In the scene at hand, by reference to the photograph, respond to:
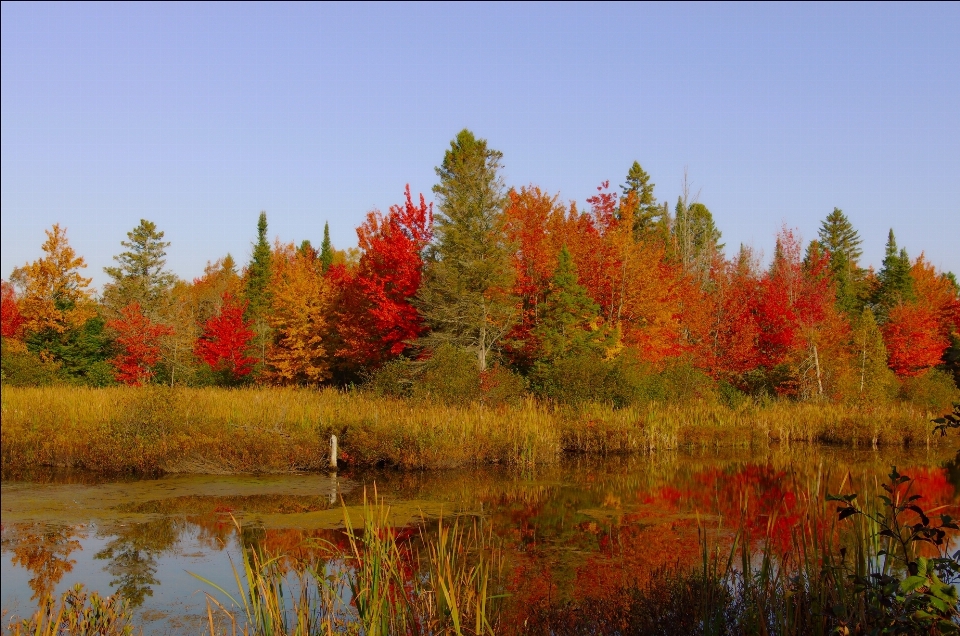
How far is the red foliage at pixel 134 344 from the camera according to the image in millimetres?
31594

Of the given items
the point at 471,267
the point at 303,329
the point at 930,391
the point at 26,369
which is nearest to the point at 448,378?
the point at 471,267

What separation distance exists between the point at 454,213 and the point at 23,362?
15.7m

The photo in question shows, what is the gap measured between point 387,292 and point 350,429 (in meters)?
11.7

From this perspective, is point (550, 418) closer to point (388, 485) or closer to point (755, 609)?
point (388, 485)

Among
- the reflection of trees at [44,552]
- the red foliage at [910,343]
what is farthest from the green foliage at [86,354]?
the red foliage at [910,343]

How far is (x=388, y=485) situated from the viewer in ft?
51.2

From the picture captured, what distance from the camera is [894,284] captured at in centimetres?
4269

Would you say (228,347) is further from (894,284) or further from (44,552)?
(894,284)

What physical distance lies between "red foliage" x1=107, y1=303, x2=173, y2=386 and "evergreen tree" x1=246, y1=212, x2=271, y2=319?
1333 cm

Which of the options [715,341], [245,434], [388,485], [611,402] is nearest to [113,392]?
[245,434]

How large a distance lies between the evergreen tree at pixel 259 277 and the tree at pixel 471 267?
74.8 ft

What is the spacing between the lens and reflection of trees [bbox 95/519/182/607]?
28.5 ft

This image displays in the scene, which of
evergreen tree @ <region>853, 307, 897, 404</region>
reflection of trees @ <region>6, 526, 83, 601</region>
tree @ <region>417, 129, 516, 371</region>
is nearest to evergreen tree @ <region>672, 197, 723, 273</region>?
evergreen tree @ <region>853, 307, 897, 404</region>

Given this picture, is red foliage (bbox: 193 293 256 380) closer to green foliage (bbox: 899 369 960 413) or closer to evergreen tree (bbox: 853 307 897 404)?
evergreen tree (bbox: 853 307 897 404)
